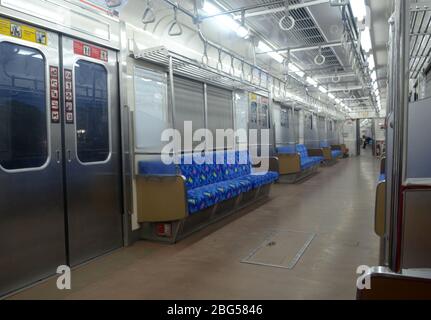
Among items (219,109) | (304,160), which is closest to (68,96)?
(219,109)

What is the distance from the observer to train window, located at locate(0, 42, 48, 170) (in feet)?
8.34

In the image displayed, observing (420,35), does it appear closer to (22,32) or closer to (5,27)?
(22,32)

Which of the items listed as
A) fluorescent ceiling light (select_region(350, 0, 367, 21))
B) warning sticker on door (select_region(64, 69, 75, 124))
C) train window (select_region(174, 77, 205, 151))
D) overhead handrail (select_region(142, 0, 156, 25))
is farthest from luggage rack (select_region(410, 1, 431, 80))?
warning sticker on door (select_region(64, 69, 75, 124))

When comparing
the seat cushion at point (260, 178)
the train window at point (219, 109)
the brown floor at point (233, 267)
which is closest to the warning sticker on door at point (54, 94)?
the brown floor at point (233, 267)

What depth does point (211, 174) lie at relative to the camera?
4.82 metres

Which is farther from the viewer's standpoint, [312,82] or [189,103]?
[312,82]

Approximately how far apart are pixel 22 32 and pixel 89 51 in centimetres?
67

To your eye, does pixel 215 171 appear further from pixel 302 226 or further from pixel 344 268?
pixel 344 268

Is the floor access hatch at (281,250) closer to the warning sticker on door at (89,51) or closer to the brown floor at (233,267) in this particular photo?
the brown floor at (233,267)

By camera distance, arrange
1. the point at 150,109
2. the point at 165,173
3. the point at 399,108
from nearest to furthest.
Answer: the point at 399,108
the point at 165,173
the point at 150,109

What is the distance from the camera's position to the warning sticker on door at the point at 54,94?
287 cm

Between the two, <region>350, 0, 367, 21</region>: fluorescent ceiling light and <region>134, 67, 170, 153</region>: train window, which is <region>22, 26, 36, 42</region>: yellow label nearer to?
<region>134, 67, 170, 153</region>: train window

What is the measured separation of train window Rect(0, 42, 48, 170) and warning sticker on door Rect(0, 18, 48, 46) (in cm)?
8

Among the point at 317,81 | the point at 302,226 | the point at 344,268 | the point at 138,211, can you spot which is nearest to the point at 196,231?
the point at 138,211
